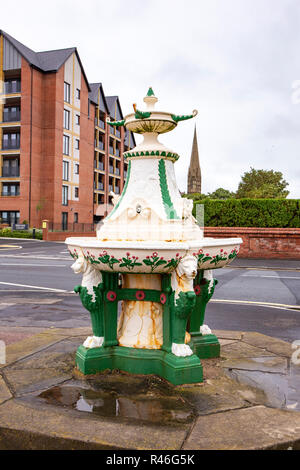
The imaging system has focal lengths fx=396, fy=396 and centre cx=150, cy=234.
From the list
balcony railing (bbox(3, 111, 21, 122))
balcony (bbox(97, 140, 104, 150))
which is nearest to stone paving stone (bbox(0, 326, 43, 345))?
balcony railing (bbox(3, 111, 21, 122))

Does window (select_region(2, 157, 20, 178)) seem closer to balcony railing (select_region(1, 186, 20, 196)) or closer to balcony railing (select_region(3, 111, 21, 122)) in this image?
balcony railing (select_region(1, 186, 20, 196))

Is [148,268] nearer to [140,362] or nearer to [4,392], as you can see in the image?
[140,362]

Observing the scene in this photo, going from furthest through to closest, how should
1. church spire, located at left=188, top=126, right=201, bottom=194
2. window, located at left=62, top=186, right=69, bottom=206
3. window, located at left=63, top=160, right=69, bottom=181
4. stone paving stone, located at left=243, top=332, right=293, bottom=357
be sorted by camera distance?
church spire, located at left=188, top=126, right=201, bottom=194
window, located at left=62, top=186, right=69, bottom=206
window, located at left=63, top=160, right=69, bottom=181
stone paving stone, located at left=243, top=332, right=293, bottom=357

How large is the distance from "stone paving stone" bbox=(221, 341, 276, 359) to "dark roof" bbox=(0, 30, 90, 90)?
3952 cm

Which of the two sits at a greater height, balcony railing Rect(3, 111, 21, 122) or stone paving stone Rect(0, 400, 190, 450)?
balcony railing Rect(3, 111, 21, 122)

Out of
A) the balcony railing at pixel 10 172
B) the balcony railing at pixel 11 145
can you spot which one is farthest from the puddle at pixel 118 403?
the balcony railing at pixel 11 145

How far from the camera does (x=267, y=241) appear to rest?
2095cm

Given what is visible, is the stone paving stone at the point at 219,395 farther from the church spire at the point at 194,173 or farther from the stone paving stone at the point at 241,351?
the church spire at the point at 194,173

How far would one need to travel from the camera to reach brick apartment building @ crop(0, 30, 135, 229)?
38875 mm

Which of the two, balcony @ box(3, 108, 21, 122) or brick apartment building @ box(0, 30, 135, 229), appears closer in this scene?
brick apartment building @ box(0, 30, 135, 229)

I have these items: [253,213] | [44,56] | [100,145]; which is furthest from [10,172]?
[253,213]

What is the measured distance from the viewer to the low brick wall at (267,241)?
67.5ft

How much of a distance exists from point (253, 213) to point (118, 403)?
63.3ft

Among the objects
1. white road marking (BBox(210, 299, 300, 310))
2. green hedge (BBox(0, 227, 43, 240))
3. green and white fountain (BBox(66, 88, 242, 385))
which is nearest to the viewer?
green and white fountain (BBox(66, 88, 242, 385))
